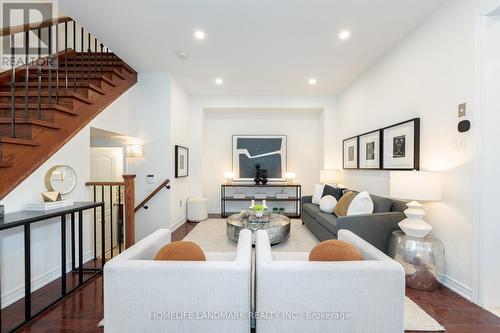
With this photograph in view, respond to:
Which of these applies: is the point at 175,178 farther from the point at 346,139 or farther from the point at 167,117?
the point at 346,139

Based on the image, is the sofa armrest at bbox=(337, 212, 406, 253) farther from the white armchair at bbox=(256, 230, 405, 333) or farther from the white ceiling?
the white ceiling

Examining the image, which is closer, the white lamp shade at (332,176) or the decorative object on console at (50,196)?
the decorative object on console at (50,196)

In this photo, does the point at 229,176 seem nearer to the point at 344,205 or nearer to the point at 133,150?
the point at 133,150

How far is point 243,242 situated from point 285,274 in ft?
1.54

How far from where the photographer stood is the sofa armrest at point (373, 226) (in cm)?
279

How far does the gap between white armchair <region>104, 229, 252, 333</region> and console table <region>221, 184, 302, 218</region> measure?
4126 millimetres

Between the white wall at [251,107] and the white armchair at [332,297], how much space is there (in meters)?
4.39

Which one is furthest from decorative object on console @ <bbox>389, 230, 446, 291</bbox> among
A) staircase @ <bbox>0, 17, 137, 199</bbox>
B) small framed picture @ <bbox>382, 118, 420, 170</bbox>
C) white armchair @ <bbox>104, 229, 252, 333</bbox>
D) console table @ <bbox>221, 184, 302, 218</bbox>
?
staircase @ <bbox>0, 17, 137, 199</bbox>

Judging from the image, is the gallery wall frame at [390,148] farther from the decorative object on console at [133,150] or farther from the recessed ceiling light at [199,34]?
the decorative object on console at [133,150]

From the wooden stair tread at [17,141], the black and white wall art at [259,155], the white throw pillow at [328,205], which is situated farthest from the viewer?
the black and white wall art at [259,155]

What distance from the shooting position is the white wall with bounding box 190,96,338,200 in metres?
5.52

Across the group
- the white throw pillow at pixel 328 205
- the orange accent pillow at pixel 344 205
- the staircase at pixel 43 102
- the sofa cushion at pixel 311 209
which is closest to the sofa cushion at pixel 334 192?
the white throw pillow at pixel 328 205

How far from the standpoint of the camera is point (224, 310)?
1362 mm

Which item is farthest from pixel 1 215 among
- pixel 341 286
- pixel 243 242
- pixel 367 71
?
pixel 367 71
